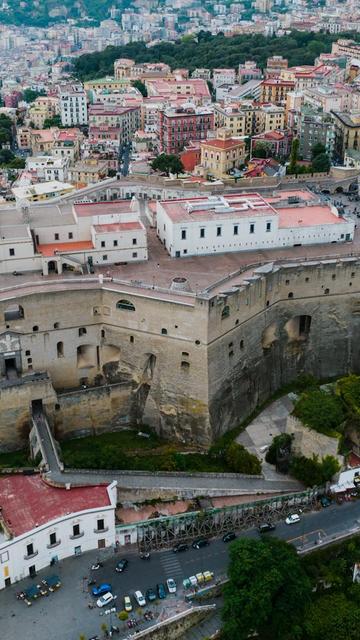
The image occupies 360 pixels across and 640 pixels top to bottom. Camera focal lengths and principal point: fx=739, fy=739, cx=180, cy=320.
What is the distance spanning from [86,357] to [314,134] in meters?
46.5

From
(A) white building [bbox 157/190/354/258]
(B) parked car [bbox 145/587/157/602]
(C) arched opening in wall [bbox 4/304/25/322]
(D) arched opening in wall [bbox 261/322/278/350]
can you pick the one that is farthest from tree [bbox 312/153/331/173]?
(B) parked car [bbox 145/587/157/602]

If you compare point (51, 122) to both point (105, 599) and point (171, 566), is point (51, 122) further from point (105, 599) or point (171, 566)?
point (105, 599)

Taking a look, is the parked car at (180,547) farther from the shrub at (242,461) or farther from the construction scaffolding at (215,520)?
the shrub at (242,461)

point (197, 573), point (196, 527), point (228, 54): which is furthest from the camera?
point (228, 54)

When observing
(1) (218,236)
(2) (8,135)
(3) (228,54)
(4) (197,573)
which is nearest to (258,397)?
(1) (218,236)

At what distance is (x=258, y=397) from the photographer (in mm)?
40719

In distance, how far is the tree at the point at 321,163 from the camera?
221 ft

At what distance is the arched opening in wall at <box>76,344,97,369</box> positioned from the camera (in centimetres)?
3900

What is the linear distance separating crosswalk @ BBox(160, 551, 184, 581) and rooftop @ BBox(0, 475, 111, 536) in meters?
3.20

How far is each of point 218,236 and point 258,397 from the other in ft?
30.1

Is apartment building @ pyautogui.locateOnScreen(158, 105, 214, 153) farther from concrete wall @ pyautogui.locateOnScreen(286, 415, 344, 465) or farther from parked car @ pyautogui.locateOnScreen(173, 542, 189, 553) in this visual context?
parked car @ pyautogui.locateOnScreen(173, 542, 189, 553)

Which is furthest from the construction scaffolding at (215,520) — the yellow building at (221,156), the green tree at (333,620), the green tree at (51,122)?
the green tree at (51,122)

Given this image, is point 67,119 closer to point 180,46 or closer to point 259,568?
point 180,46

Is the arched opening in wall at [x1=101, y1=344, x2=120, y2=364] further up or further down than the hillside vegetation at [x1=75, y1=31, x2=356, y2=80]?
further down
